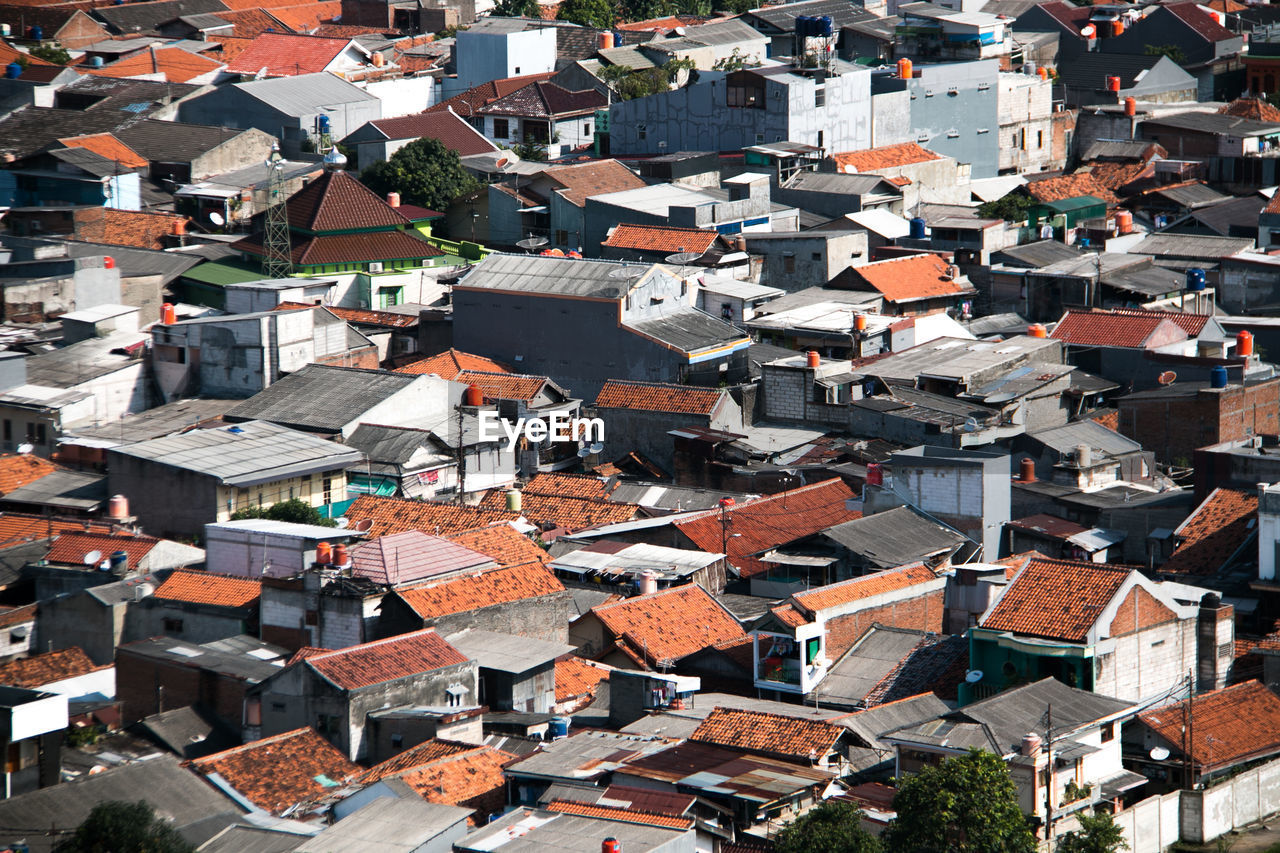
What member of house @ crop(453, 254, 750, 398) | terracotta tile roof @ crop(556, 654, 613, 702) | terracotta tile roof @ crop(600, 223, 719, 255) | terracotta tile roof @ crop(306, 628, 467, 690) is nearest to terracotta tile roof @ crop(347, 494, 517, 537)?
terracotta tile roof @ crop(556, 654, 613, 702)

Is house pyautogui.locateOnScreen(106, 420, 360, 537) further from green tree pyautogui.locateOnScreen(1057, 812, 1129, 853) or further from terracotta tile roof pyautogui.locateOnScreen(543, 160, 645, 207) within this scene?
terracotta tile roof pyautogui.locateOnScreen(543, 160, 645, 207)

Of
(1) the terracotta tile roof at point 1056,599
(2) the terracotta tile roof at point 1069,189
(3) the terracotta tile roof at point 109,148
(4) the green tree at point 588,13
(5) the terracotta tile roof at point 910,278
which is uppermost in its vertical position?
(4) the green tree at point 588,13

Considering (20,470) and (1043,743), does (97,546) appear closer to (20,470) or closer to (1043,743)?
(20,470)

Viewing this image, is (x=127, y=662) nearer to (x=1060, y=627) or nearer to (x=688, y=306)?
(x=1060, y=627)

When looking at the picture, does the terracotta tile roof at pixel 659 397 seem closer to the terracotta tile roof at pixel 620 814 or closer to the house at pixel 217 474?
the house at pixel 217 474

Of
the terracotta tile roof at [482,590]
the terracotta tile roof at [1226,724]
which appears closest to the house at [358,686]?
the terracotta tile roof at [482,590]

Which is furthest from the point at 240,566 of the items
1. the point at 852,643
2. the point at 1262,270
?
the point at 1262,270
